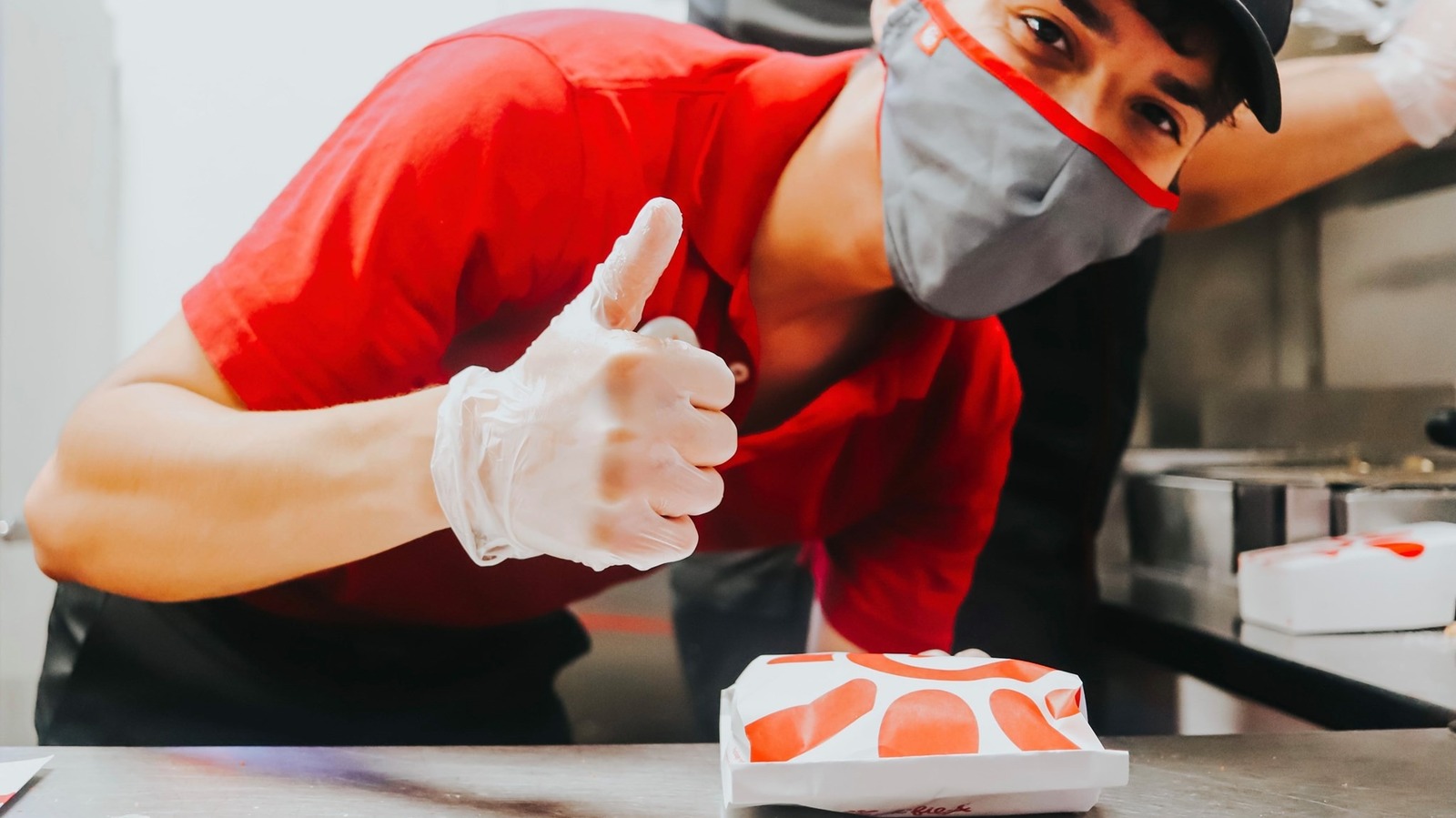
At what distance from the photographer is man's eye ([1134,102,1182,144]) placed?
1172 mm

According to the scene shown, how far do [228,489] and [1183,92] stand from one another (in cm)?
123

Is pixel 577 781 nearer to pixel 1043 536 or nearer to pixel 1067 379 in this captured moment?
pixel 1043 536

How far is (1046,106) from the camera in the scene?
1.15 meters

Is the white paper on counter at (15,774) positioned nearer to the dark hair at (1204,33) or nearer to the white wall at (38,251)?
the white wall at (38,251)

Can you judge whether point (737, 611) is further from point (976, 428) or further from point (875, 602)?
point (976, 428)

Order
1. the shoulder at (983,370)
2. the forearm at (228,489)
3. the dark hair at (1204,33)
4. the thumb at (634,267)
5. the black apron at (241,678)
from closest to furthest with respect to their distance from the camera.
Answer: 1. the thumb at (634,267)
2. the forearm at (228,489)
3. the dark hair at (1204,33)
4. the black apron at (241,678)
5. the shoulder at (983,370)

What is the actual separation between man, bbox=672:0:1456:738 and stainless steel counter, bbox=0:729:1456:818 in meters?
0.20

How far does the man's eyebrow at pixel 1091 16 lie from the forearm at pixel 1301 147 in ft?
0.90

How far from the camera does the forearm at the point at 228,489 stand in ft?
3.37

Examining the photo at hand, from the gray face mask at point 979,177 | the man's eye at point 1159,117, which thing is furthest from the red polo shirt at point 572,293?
the man's eye at point 1159,117

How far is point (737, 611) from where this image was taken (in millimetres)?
1356

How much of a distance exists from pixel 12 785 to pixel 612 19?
46.4 inches

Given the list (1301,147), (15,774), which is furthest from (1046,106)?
(15,774)

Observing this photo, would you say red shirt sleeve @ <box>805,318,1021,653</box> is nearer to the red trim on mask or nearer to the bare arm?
the red trim on mask
